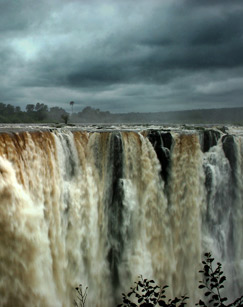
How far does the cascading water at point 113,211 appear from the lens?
9.15m

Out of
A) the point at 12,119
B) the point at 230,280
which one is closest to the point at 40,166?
the point at 230,280

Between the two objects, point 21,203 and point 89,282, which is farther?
point 89,282

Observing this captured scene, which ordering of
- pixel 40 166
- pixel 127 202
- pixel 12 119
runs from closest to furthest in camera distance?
1. pixel 40 166
2. pixel 127 202
3. pixel 12 119

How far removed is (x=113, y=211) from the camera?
41.1ft

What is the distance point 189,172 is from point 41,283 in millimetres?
7694

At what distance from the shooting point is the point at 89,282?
38.2ft

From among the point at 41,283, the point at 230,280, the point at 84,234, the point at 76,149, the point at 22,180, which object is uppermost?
the point at 76,149

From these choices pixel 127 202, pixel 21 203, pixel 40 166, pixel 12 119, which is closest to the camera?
pixel 21 203

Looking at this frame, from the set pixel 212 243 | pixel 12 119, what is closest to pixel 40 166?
pixel 212 243

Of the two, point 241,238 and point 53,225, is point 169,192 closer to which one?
point 241,238

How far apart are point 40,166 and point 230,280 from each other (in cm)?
1004

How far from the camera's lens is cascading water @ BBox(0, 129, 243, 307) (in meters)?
9.15

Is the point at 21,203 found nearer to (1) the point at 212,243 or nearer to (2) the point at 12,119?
(1) the point at 212,243

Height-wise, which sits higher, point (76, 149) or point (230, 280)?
point (76, 149)
